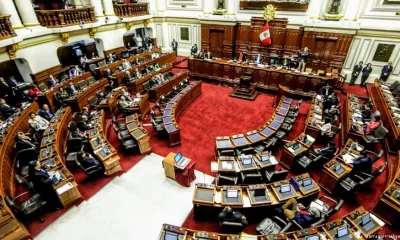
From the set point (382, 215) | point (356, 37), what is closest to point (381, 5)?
point (356, 37)

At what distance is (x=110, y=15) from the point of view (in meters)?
14.9

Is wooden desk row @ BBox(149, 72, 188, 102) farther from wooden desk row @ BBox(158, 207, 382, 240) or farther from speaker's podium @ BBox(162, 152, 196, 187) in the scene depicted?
wooden desk row @ BBox(158, 207, 382, 240)

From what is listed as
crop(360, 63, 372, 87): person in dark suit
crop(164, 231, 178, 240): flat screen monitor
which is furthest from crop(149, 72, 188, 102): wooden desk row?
crop(360, 63, 372, 87): person in dark suit

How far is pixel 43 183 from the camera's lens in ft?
18.4

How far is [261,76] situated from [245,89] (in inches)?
49.9

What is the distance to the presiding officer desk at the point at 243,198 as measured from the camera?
17.7 feet

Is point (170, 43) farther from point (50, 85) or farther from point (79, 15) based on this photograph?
point (50, 85)

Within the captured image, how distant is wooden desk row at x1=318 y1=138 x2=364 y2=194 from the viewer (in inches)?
245

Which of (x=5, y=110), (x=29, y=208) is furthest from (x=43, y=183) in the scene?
(x=5, y=110)

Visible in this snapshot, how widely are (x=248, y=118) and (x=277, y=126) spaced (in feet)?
7.27

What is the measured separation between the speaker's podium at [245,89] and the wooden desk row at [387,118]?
5.54 m

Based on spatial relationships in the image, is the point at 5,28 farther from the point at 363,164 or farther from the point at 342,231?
the point at 363,164

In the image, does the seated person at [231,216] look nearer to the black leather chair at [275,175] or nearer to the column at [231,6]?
the black leather chair at [275,175]

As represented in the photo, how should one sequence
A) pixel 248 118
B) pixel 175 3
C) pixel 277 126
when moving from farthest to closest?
pixel 175 3
pixel 248 118
pixel 277 126
